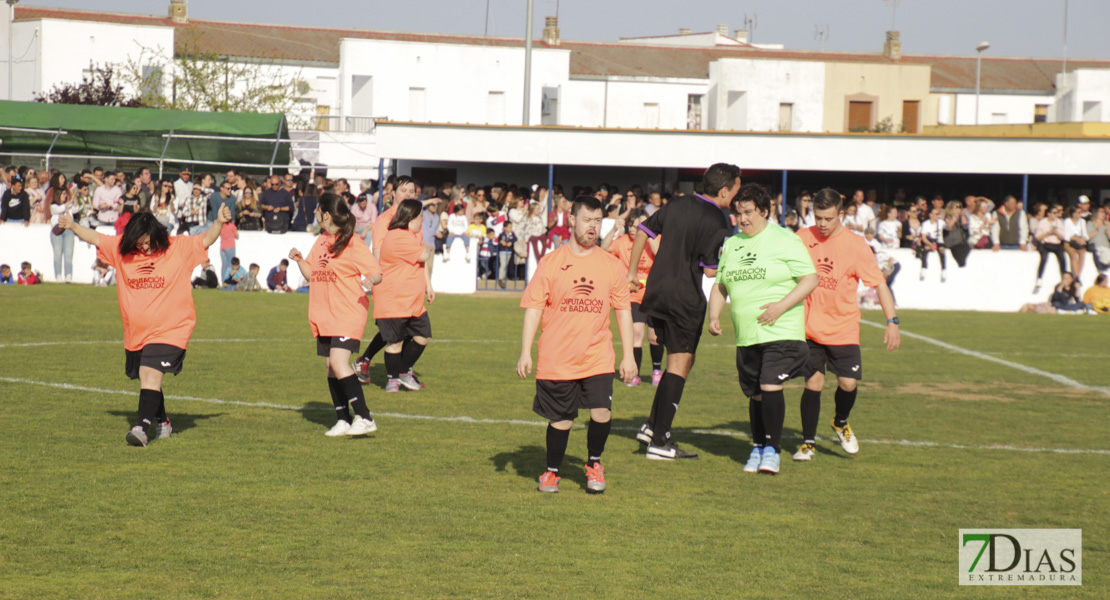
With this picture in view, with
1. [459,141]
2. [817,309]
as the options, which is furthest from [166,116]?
[817,309]

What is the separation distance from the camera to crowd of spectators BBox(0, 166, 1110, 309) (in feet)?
71.7

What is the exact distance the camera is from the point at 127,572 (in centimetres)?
510

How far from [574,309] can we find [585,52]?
5762 centimetres

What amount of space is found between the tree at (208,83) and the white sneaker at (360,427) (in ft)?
146

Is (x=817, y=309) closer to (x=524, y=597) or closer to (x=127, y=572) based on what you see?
(x=524, y=597)

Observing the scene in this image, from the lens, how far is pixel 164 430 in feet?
26.7

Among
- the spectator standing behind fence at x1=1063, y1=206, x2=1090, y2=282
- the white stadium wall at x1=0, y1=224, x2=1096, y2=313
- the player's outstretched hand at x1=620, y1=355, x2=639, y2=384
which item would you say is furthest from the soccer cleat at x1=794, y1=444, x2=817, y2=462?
the spectator standing behind fence at x1=1063, y1=206, x2=1090, y2=282

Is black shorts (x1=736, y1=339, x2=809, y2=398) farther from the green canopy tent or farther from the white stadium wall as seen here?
the green canopy tent

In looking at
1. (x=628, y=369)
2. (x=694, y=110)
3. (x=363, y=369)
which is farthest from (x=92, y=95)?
(x=628, y=369)

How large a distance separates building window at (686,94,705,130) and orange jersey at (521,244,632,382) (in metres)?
53.1

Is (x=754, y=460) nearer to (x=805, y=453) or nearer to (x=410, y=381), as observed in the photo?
(x=805, y=453)

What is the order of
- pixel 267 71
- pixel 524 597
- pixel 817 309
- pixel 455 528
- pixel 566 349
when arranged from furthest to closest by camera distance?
pixel 267 71, pixel 817 309, pixel 566 349, pixel 455 528, pixel 524 597

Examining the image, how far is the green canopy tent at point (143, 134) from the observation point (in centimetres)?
2797

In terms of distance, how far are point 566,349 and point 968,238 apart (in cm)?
1922
